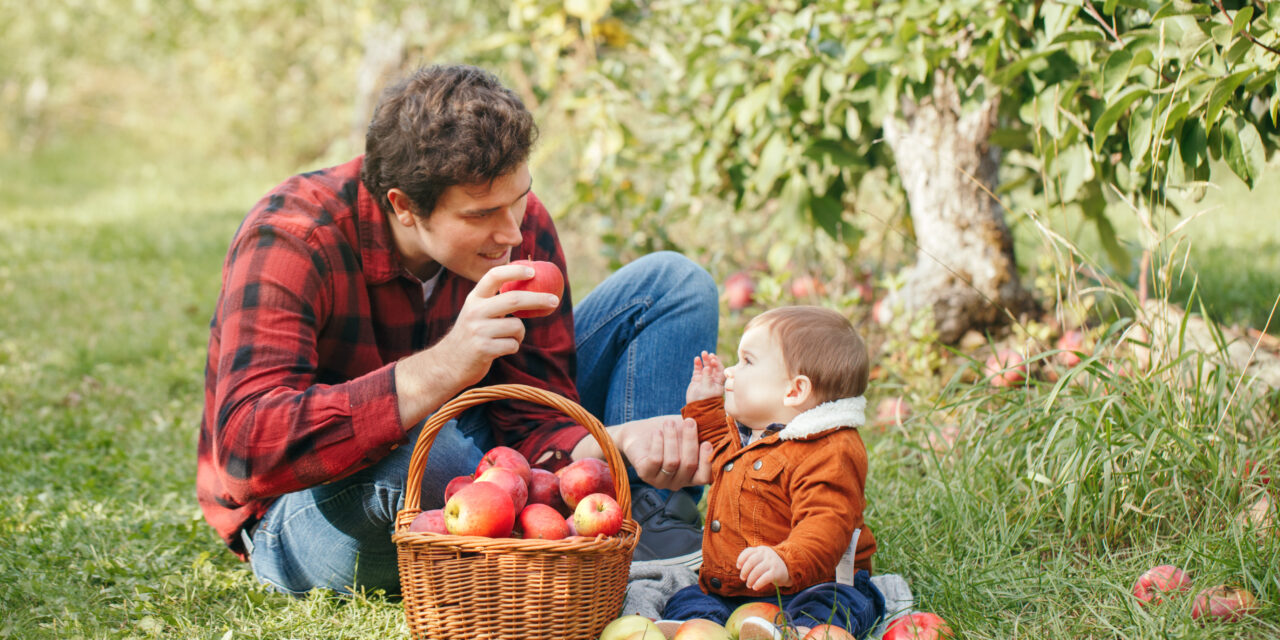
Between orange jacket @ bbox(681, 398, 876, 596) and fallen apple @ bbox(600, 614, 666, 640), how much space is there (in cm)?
24

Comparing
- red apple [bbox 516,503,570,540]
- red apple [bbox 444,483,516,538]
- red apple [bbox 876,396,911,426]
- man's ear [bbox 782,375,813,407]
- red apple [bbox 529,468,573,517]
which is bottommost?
red apple [bbox 876,396,911,426]

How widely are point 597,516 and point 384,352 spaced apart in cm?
72

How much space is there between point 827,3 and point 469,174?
165 centimetres

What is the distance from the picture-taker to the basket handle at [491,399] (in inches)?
70.9

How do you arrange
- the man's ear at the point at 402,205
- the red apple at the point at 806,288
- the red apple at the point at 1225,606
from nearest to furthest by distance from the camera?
the red apple at the point at 1225,606
the man's ear at the point at 402,205
the red apple at the point at 806,288

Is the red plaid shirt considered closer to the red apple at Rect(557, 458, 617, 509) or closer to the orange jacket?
the red apple at Rect(557, 458, 617, 509)

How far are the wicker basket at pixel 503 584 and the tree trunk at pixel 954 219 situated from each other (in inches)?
79.7

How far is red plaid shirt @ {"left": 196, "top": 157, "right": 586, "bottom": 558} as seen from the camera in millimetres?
1766

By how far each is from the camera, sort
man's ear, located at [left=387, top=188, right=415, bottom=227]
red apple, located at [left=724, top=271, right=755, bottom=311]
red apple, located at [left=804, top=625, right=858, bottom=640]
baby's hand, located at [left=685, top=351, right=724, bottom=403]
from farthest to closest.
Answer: red apple, located at [left=724, top=271, right=755, bottom=311] < baby's hand, located at [left=685, top=351, right=724, bottom=403] < man's ear, located at [left=387, top=188, right=415, bottom=227] < red apple, located at [left=804, top=625, right=858, bottom=640]

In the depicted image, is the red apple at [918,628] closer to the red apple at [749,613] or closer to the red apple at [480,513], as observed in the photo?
the red apple at [749,613]

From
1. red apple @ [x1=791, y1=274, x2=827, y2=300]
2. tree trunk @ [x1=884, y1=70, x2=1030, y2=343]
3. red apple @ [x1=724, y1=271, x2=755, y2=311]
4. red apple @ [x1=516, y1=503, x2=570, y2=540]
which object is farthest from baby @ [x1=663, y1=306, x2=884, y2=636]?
red apple @ [x1=724, y1=271, x2=755, y2=311]

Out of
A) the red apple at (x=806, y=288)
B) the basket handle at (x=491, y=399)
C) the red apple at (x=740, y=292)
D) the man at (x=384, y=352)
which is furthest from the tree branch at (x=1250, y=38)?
the red apple at (x=740, y=292)

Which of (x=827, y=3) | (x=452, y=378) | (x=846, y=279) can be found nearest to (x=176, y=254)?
(x=846, y=279)

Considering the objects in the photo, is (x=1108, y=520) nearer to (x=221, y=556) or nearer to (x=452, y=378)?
(x=452, y=378)
